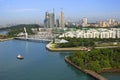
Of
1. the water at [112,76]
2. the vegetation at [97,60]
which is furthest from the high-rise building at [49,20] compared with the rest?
the water at [112,76]

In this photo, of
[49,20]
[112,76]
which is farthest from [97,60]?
[49,20]

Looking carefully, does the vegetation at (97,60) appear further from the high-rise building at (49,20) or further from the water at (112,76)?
the high-rise building at (49,20)

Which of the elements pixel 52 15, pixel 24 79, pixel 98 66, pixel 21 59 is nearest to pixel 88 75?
pixel 98 66

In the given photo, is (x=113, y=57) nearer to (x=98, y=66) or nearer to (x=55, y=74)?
(x=98, y=66)

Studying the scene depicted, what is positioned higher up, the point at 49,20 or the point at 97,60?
the point at 49,20

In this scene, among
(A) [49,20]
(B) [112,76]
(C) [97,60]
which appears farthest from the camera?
(A) [49,20]

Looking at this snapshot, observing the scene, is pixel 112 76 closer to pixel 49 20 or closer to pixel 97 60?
pixel 97 60

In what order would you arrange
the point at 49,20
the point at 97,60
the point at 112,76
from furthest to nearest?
the point at 49,20 < the point at 97,60 < the point at 112,76

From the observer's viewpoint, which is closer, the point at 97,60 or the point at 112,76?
the point at 112,76

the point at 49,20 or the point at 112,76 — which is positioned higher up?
the point at 49,20

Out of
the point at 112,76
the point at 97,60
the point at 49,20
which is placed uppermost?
the point at 49,20
